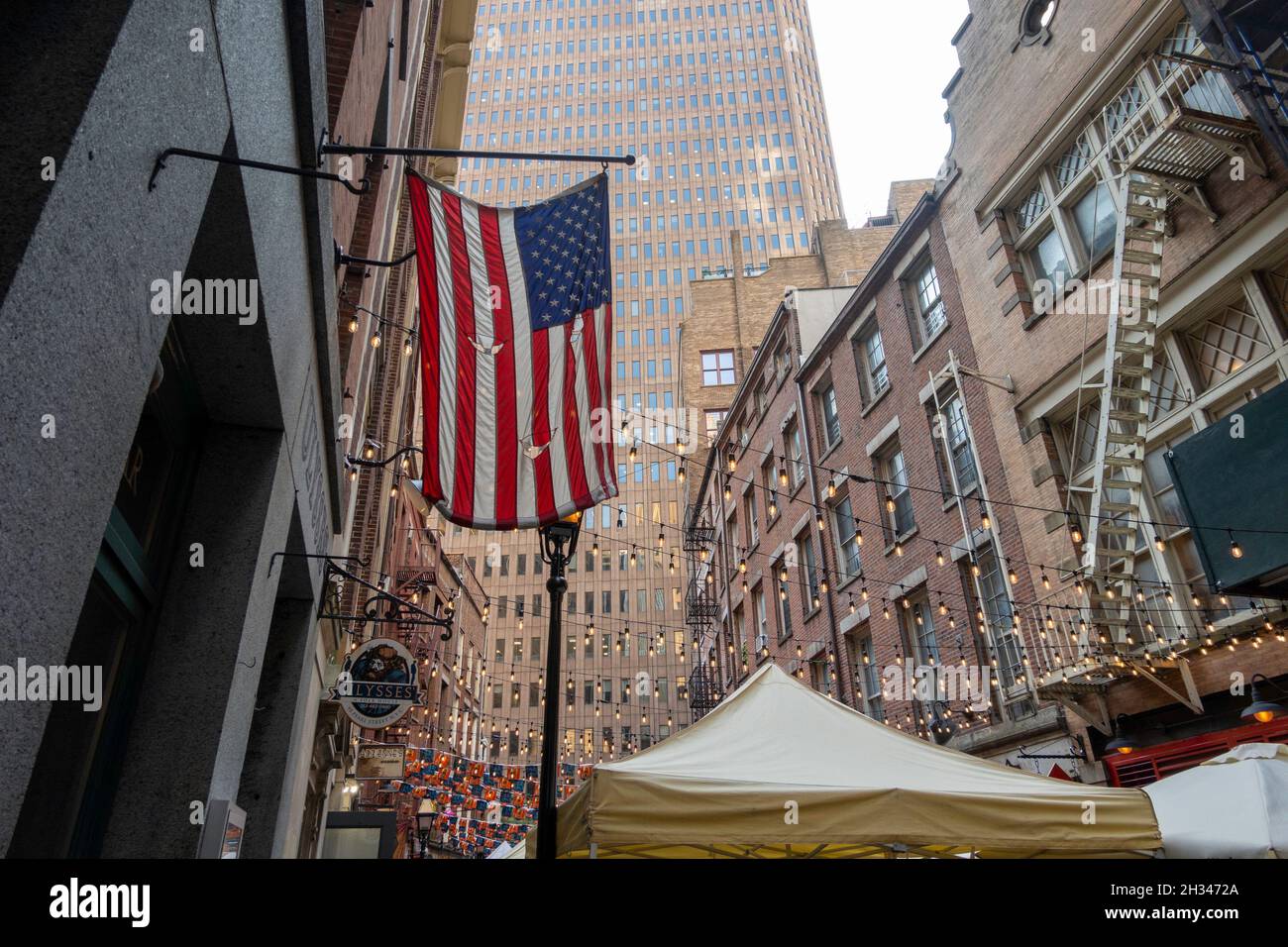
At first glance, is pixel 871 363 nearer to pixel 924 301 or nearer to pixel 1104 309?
pixel 924 301

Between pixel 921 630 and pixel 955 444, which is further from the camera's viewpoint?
pixel 921 630

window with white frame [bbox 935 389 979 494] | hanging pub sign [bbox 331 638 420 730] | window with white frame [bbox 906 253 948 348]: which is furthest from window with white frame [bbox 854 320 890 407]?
hanging pub sign [bbox 331 638 420 730]

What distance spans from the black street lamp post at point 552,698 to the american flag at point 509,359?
69 cm

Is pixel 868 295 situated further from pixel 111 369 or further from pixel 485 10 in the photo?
pixel 485 10

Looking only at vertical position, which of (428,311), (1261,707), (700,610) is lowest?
(1261,707)

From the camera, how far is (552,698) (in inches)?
239

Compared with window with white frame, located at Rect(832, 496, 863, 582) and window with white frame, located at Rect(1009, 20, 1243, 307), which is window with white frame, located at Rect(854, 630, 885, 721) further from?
window with white frame, located at Rect(1009, 20, 1243, 307)

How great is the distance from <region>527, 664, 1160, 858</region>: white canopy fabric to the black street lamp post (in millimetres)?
181

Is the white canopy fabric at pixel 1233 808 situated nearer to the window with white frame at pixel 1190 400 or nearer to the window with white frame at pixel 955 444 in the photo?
the window with white frame at pixel 1190 400

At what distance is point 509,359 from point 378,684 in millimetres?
6807

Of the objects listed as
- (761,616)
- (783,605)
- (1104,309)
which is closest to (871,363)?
(1104,309)

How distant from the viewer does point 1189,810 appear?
21.8 feet

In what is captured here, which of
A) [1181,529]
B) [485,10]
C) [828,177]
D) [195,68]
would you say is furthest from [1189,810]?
[485,10]

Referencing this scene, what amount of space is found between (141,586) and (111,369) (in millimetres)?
2466
